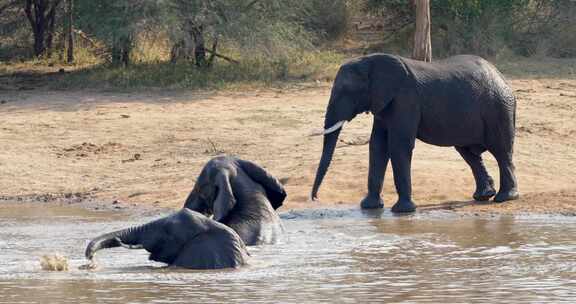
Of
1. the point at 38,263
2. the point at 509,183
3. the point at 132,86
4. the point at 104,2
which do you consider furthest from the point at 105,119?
the point at 38,263

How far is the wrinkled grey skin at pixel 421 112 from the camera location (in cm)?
1283

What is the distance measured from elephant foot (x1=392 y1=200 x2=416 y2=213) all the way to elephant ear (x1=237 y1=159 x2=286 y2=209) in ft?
6.86

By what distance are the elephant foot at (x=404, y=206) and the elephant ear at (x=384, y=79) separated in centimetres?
87

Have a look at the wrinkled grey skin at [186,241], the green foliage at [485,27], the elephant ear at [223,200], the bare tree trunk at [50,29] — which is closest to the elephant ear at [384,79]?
the elephant ear at [223,200]

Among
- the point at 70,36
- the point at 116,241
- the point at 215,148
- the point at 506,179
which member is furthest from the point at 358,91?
the point at 70,36

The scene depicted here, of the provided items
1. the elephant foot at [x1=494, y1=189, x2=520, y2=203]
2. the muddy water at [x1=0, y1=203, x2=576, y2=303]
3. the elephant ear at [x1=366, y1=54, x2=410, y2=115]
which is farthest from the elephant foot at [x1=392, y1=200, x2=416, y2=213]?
the elephant foot at [x1=494, y1=189, x2=520, y2=203]

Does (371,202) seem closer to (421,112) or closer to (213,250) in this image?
(421,112)

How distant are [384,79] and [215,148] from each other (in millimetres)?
3526

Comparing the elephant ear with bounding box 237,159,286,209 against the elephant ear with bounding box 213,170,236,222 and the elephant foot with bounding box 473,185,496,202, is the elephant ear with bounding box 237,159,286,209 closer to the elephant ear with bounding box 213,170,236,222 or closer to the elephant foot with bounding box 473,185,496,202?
the elephant ear with bounding box 213,170,236,222

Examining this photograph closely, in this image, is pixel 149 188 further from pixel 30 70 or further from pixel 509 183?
pixel 30 70

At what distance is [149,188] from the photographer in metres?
14.3

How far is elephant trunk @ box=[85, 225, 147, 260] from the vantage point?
936cm

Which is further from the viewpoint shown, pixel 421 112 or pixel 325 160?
pixel 421 112

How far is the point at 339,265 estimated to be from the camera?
33.1 ft
